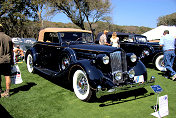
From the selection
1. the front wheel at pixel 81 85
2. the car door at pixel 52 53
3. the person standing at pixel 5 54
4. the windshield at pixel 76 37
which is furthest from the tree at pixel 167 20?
the person standing at pixel 5 54

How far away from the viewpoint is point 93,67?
12.4 feet

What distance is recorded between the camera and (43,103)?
12.5ft

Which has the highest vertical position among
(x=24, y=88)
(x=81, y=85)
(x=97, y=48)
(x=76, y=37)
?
(x=76, y=37)

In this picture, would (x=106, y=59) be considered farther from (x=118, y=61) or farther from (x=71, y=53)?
(x=71, y=53)

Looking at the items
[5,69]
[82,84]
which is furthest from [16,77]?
[82,84]

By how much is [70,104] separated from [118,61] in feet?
5.00

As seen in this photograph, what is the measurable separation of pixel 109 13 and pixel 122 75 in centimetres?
1772

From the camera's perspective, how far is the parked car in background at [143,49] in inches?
303

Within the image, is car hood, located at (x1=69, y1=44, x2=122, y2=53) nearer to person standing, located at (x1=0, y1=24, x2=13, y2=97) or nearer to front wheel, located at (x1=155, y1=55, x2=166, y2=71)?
person standing, located at (x1=0, y1=24, x2=13, y2=97)

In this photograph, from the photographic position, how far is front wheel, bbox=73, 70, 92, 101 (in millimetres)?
3714

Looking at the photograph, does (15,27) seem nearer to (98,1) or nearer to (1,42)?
(98,1)

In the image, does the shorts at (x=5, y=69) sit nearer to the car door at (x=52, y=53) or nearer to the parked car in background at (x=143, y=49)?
the car door at (x=52, y=53)

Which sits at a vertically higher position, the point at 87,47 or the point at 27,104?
the point at 87,47

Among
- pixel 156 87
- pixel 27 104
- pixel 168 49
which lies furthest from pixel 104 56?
pixel 168 49
